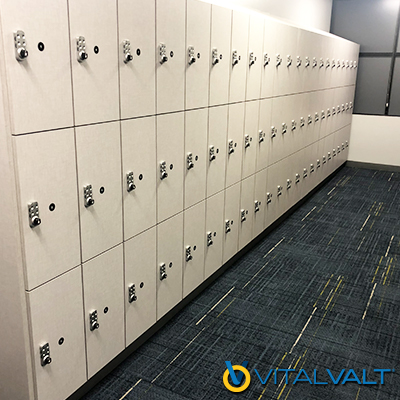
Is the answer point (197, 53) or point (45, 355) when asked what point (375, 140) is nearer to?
point (197, 53)

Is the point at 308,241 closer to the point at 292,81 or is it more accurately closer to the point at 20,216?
the point at 292,81

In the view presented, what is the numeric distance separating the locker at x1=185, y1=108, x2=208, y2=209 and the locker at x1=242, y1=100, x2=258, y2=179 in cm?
76

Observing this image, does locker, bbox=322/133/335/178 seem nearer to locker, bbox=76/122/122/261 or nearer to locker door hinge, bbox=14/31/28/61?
locker, bbox=76/122/122/261

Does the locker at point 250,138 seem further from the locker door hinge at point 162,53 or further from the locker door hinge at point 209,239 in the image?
the locker door hinge at point 162,53

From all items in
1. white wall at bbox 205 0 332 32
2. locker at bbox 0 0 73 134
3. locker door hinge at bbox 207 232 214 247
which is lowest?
locker door hinge at bbox 207 232 214 247

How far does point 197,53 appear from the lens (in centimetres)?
308

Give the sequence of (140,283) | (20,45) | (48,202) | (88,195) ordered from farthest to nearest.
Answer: (140,283) < (88,195) < (48,202) < (20,45)

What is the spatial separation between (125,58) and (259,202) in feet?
8.25

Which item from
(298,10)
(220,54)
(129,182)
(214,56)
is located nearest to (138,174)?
(129,182)

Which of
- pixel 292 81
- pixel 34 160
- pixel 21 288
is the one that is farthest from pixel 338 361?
pixel 292 81

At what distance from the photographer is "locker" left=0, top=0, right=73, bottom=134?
5.78 ft

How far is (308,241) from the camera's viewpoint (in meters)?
4.85

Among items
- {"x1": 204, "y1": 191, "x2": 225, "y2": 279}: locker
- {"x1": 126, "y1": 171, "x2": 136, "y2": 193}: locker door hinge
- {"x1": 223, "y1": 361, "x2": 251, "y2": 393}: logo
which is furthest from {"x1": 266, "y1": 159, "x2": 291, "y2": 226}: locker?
{"x1": 126, "y1": 171, "x2": 136, "y2": 193}: locker door hinge

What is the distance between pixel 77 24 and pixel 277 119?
2976 millimetres
